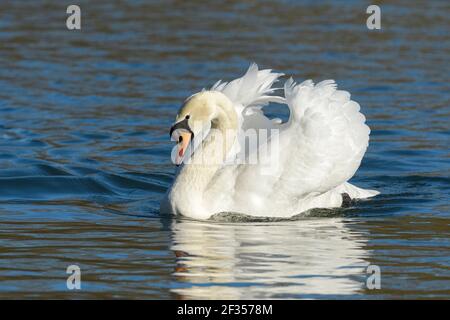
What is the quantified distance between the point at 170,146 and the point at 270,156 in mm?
4518

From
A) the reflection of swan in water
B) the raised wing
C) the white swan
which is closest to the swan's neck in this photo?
the white swan

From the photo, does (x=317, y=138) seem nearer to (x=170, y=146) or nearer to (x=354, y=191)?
(x=354, y=191)

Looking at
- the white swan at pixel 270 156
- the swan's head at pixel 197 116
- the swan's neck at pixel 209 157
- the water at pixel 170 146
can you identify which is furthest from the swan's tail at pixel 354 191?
the swan's head at pixel 197 116

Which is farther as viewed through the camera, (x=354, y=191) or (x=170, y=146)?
(x=170, y=146)

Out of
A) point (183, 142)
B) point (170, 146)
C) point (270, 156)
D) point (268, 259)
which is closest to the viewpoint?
point (268, 259)

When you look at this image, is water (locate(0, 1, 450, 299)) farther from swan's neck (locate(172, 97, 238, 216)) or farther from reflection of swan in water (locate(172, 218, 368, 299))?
swan's neck (locate(172, 97, 238, 216))

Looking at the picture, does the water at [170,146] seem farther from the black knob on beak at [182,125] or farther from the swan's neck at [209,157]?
the black knob on beak at [182,125]

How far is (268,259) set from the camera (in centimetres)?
984

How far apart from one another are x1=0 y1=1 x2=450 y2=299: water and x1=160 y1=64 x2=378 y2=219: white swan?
24 centimetres

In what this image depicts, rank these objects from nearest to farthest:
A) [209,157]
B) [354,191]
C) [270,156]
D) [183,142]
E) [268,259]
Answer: [268,259] < [183,142] < [270,156] < [209,157] < [354,191]

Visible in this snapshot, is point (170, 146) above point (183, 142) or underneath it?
above

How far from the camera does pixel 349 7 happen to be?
2564 centimetres

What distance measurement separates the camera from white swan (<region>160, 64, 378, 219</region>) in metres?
Answer: 11.5

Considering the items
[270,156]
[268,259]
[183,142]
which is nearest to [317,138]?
[270,156]
